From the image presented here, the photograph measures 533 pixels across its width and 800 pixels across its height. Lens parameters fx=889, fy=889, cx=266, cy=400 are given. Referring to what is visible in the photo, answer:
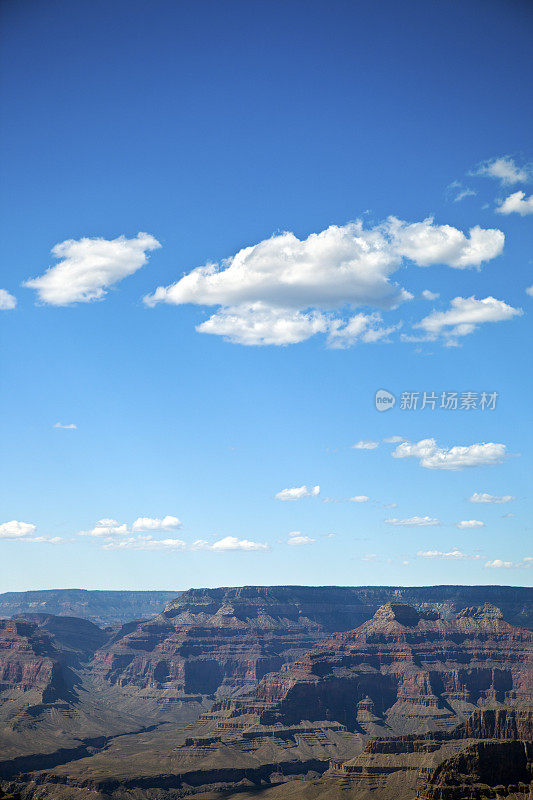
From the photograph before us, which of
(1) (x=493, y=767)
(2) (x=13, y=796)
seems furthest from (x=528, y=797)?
(2) (x=13, y=796)

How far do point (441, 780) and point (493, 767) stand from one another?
501 inches

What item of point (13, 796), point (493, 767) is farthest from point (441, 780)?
point (13, 796)

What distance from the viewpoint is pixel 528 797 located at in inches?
7259

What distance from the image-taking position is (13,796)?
134 meters

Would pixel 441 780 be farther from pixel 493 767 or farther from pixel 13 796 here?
pixel 13 796

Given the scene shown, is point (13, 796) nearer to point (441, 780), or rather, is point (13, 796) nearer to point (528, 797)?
point (441, 780)

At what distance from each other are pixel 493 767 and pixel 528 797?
1050 cm

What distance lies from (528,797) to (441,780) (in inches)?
702

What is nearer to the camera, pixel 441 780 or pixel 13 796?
pixel 13 796

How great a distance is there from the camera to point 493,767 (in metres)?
193

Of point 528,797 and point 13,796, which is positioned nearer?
Result: point 13,796

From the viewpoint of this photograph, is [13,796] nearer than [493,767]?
Yes
